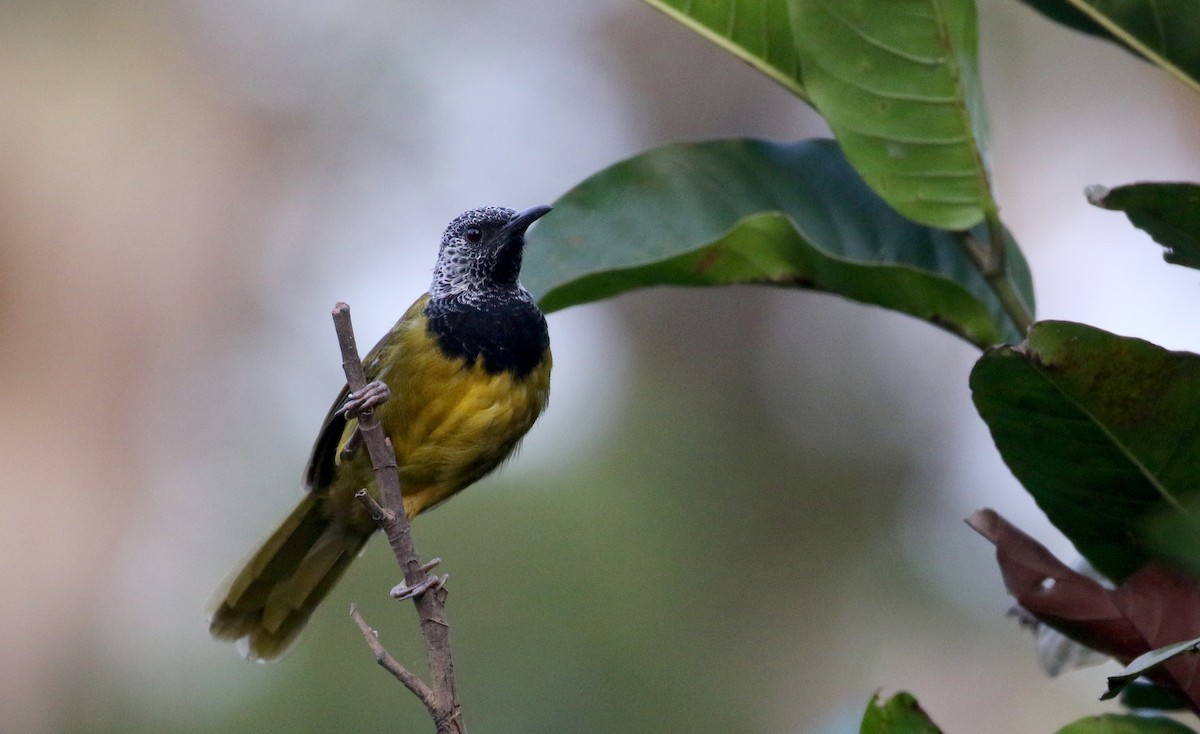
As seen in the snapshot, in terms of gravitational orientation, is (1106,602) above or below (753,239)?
below

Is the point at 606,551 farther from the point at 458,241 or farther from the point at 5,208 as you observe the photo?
the point at 5,208

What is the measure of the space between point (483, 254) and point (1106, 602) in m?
2.20

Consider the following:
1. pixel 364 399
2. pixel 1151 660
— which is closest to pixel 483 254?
pixel 364 399

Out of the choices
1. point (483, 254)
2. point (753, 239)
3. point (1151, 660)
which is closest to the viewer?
point (1151, 660)

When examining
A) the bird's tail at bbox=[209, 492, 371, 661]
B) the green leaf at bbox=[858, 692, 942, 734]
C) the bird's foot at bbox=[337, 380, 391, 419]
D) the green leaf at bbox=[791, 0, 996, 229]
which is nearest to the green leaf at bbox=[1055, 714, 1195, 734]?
the green leaf at bbox=[858, 692, 942, 734]

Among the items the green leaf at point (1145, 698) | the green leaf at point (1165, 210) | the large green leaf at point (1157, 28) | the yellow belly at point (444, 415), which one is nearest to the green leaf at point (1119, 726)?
the green leaf at point (1145, 698)

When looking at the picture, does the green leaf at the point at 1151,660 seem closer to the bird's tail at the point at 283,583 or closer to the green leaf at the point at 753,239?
the green leaf at the point at 753,239

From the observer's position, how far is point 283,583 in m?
3.52

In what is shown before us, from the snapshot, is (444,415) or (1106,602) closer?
(1106,602)

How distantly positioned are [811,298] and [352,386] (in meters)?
7.11

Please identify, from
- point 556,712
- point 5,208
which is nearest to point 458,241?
point 556,712

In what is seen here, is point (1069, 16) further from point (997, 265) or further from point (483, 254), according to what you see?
point (483, 254)

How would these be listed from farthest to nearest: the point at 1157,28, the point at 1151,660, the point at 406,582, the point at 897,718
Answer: the point at 406,582 < the point at 1157,28 < the point at 897,718 < the point at 1151,660

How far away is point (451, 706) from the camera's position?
5.86 ft
